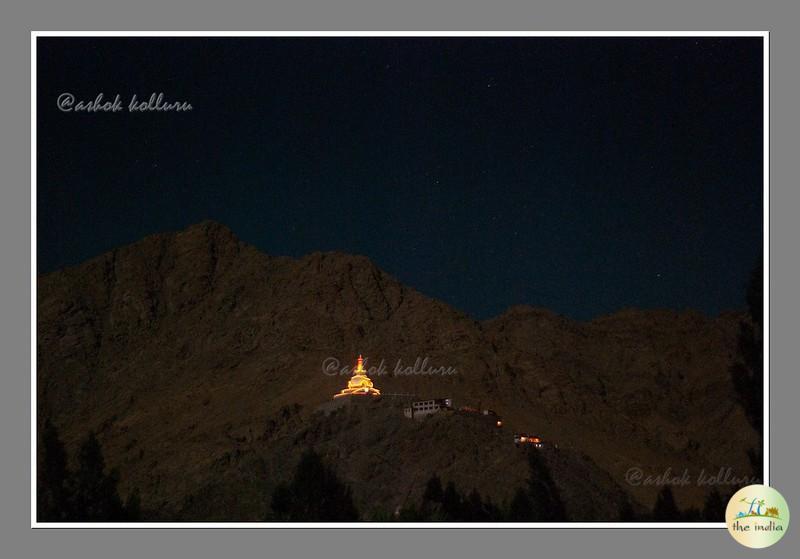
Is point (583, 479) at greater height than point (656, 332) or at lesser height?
lesser

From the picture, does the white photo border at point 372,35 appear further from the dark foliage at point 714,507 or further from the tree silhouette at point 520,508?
the tree silhouette at point 520,508

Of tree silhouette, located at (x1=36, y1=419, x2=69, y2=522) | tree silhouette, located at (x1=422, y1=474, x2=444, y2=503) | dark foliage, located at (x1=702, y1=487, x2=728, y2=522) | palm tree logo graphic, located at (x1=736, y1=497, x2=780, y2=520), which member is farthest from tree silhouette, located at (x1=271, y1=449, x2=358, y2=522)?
palm tree logo graphic, located at (x1=736, y1=497, x2=780, y2=520)

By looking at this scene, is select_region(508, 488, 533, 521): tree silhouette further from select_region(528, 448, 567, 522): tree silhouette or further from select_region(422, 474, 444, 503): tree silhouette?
select_region(422, 474, 444, 503): tree silhouette

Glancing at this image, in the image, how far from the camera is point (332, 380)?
41.2 m

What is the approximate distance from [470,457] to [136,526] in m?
12.2

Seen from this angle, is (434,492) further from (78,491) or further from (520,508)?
(78,491)


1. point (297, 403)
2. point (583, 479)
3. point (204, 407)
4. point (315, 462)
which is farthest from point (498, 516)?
point (204, 407)

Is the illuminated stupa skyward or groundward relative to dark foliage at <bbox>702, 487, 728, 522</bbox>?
skyward

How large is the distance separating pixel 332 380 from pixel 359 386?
5271 millimetres

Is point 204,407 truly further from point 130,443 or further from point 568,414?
point 568,414

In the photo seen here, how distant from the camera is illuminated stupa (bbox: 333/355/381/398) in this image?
3491 cm

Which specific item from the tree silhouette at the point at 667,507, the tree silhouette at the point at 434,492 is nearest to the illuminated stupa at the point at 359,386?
the tree silhouette at the point at 434,492

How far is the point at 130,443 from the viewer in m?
39.1

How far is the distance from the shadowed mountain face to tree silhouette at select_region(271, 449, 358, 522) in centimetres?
459
